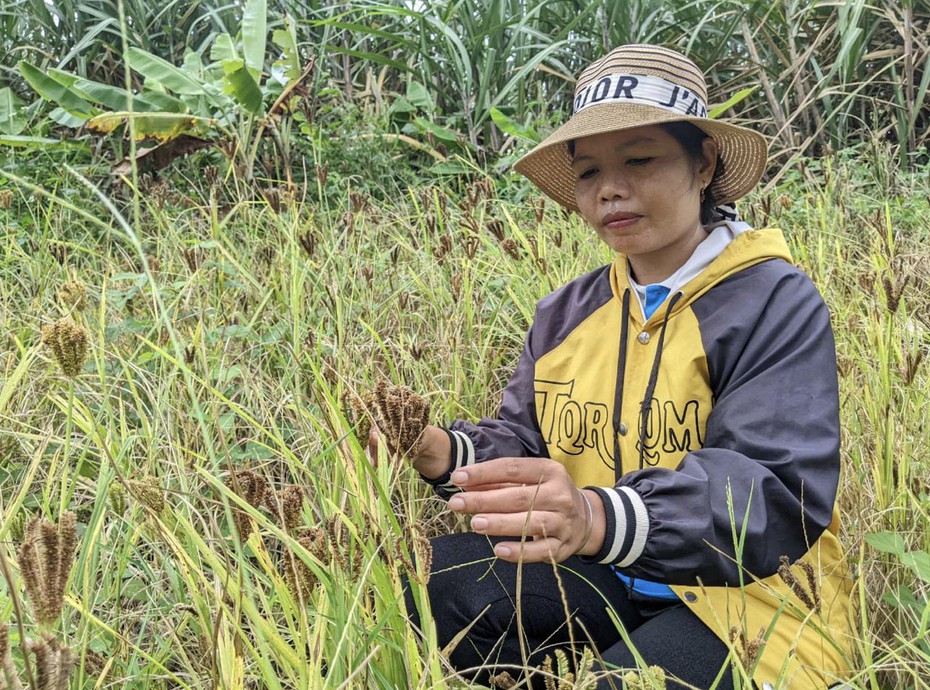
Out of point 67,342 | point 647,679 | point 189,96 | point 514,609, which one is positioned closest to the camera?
point 647,679

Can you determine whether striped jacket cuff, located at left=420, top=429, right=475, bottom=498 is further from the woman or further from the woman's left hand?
the woman's left hand

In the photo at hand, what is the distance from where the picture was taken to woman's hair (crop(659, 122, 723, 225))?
5.58 ft

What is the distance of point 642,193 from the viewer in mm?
1646

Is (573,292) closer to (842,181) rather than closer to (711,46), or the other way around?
(842,181)

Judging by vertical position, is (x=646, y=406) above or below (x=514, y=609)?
above

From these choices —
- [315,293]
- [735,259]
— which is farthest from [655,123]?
[315,293]

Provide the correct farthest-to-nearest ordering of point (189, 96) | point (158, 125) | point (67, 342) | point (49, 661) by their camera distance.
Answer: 1. point (189, 96)
2. point (158, 125)
3. point (67, 342)
4. point (49, 661)

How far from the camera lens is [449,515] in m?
2.21

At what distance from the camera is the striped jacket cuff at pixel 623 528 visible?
126 centimetres

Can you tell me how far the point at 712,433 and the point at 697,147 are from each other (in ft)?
1.90

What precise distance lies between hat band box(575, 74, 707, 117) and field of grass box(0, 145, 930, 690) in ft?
1.89

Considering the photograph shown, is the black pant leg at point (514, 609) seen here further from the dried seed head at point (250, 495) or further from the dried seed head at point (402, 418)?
the dried seed head at point (402, 418)

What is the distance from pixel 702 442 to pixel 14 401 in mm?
1629

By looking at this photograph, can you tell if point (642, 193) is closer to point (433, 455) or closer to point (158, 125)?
point (433, 455)
